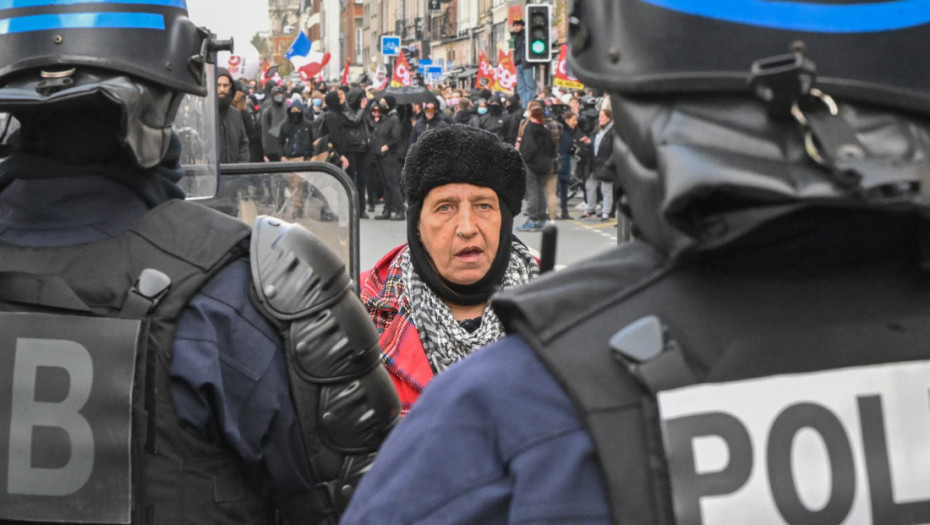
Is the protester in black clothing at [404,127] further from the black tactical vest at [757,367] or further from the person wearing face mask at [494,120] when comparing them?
the black tactical vest at [757,367]

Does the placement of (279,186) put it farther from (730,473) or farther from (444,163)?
(730,473)

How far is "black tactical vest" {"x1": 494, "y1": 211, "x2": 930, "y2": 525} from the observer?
4.11 ft

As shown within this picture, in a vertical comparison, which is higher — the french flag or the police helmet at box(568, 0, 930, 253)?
the police helmet at box(568, 0, 930, 253)

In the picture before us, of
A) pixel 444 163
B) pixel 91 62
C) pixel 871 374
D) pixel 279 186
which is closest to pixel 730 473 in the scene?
pixel 871 374

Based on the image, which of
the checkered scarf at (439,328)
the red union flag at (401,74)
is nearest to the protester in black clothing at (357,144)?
the red union flag at (401,74)

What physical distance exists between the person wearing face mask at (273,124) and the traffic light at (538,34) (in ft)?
16.0

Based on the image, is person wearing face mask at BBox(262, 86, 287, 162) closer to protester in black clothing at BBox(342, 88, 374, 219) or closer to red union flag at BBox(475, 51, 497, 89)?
protester in black clothing at BBox(342, 88, 374, 219)

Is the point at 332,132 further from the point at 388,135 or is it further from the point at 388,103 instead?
the point at 388,103

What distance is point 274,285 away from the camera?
2.28 metres

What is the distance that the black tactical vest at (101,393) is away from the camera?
2.12m

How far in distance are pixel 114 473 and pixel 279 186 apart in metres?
2.52

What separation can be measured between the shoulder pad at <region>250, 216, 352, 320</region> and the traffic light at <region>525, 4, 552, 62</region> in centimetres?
1502

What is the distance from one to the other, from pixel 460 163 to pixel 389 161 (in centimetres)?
1789

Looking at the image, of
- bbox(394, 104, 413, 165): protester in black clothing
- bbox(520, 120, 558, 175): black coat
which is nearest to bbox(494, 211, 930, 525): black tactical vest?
bbox(520, 120, 558, 175): black coat
